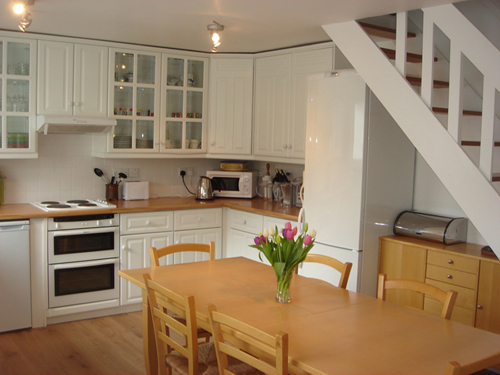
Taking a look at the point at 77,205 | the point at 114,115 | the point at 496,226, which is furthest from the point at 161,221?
the point at 496,226

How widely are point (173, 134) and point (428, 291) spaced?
3.19 meters

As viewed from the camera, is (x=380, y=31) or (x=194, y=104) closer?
(x=380, y=31)

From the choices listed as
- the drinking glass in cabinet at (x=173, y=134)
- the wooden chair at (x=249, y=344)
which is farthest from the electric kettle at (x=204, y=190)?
the wooden chair at (x=249, y=344)

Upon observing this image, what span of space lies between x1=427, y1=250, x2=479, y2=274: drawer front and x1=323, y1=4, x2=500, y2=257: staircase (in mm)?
573

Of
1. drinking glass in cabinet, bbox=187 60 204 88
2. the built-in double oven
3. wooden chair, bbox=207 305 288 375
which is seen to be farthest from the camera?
drinking glass in cabinet, bbox=187 60 204 88

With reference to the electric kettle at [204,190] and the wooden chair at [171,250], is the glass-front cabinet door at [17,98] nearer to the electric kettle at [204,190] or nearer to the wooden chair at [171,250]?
the electric kettle at [204,190]

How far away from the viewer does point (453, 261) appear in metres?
3.32

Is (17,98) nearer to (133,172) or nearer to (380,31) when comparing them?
(133,172)

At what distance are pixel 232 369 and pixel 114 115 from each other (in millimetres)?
3004

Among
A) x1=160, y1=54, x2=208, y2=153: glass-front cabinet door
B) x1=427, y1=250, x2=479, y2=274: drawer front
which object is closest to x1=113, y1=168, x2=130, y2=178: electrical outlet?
x1=160, y1=54, x2=208, y2=153: glass-front cabinet door

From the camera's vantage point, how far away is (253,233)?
4.61 m

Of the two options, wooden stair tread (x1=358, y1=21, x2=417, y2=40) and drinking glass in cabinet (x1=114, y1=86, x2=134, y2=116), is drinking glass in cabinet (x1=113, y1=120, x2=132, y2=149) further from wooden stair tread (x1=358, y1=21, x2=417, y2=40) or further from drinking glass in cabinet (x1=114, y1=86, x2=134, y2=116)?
wooden stair tread (x1=358, y1=21, x2=417, y2=40)

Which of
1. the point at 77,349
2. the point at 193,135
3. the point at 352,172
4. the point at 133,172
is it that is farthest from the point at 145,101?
the point at 77,349

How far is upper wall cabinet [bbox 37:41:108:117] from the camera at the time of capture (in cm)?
425
